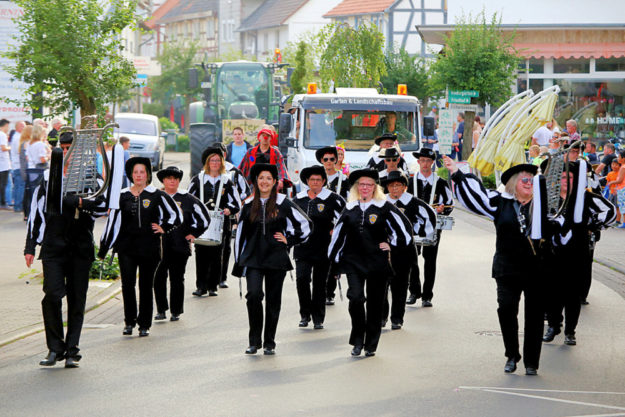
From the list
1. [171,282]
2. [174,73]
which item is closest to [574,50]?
[171,282]

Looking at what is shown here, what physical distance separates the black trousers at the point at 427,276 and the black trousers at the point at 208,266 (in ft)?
7.62

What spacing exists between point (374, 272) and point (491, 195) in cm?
131

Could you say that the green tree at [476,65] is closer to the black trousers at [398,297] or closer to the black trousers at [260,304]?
the black trousers at [398,297]

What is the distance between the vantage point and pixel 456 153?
116 feet

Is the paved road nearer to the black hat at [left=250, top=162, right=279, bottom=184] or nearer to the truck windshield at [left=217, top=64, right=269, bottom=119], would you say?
the black hat at [left=250, top=162, right=279, bottom=184]

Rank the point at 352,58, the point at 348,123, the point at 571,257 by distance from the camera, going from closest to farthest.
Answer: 1. the point at 571,257
2. the point at 348,123
3. the point at 352,58

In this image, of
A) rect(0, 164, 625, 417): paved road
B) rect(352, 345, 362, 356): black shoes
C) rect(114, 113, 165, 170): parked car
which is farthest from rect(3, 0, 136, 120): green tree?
rect(114, 113, 165, 170): parked car

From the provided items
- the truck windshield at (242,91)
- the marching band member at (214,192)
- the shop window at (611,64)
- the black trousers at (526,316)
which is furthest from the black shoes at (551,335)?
the shop window at (611,64)

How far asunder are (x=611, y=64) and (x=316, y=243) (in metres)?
24.9

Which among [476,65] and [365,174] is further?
[476,65]

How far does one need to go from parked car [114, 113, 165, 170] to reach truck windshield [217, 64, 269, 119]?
261 inches

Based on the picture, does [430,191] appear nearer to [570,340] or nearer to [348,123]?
[570,340]

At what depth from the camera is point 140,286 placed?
36.7 feet

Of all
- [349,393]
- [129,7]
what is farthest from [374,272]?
[129,7]
